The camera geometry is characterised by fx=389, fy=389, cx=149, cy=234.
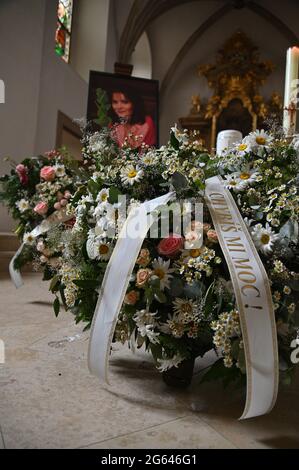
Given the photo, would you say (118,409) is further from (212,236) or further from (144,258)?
(212,236)

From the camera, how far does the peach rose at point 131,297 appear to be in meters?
1.01

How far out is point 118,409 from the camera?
100 cm

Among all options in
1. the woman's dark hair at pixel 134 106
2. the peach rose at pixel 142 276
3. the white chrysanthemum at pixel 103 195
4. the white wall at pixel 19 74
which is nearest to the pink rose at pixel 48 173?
the white chrysanthemum at pixel 103 195

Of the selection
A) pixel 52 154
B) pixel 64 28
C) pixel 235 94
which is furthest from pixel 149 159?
pixel 235 94

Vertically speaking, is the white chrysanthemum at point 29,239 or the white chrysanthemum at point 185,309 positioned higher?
the white chrysanthemum at point 29,239

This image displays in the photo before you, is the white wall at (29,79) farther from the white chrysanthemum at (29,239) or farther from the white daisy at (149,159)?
the white daisy at (149,159)

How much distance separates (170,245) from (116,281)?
0.54 ft

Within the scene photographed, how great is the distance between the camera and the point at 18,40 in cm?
503

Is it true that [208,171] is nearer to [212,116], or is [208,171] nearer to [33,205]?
[33,205]

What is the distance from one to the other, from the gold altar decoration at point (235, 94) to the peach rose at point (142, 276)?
8.83 meters

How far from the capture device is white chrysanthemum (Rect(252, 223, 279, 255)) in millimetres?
934

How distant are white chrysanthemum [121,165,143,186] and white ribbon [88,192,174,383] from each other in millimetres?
109
